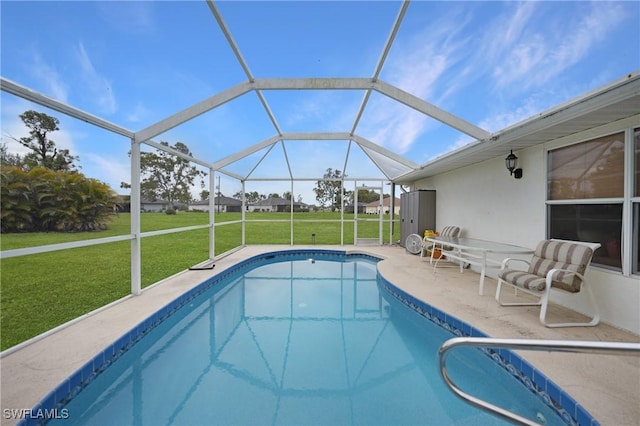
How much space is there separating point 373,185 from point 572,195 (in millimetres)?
6549

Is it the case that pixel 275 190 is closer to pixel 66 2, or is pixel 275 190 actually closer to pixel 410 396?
pixel 66 2

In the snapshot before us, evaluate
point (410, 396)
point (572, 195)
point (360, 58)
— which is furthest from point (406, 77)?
point (410, 396)

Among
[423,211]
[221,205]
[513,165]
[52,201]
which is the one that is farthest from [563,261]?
[221,205]

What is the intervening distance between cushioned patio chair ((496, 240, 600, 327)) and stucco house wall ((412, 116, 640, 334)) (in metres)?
0.24

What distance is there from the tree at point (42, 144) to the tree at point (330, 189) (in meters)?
7.69

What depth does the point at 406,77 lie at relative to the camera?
187 inches

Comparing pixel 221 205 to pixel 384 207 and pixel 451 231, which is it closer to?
pixel 384 207

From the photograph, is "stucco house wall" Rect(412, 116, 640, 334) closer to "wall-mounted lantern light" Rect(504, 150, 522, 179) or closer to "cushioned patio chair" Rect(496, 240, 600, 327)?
"wall-mounted lantern light" Rect(504, 150, 522, 179)

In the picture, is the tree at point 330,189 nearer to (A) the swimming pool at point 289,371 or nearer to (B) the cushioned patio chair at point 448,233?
(B) the cushioned patio chair at point 448,233

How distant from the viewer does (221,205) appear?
8.08 m

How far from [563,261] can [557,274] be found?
41 cm

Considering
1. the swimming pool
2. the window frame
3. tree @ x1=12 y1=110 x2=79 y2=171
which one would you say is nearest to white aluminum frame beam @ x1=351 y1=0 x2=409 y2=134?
the window frame

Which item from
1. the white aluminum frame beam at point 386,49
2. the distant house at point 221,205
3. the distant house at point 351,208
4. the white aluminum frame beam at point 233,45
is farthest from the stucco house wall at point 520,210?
the distant house at point 221,205

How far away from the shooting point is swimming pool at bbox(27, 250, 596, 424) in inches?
87.7
